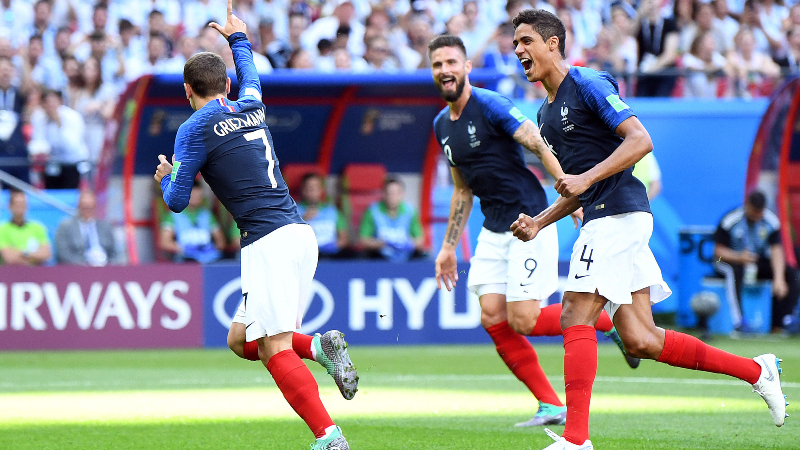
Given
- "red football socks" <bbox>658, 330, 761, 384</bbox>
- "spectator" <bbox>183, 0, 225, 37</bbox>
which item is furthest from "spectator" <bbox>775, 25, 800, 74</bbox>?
"red football socks" <bbox>658, 330, 761, 384</bbox>

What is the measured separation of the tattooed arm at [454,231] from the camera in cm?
755

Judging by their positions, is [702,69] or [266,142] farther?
[702,69]

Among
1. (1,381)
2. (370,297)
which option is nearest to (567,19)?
(370,297)

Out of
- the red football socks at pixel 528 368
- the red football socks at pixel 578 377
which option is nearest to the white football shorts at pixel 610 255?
the red football socks at pixel 578 377

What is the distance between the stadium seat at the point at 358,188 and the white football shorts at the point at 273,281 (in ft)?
31.9

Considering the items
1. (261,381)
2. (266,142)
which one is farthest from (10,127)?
(266,142)

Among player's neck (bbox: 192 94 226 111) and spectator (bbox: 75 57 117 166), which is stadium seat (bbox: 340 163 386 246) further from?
player's neck (bbox: 192 94 226 111)

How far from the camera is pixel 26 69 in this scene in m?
15.8

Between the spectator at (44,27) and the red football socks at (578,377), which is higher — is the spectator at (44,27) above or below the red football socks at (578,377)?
above

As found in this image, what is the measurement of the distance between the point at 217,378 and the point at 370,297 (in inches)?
141

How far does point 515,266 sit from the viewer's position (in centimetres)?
718

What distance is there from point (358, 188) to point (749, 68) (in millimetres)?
6393

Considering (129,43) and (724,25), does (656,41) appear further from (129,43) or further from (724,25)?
(129,43)

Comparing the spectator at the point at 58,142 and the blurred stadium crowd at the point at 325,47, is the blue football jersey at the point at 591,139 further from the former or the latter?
the spectator at the point at 58,142
